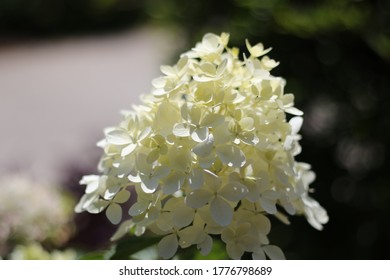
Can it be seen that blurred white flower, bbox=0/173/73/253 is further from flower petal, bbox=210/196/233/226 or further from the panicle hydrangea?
flower petal, bbox=210/196/233/226

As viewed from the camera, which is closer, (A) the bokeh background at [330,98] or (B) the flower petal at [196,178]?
(B) the flower petal at [196,178]

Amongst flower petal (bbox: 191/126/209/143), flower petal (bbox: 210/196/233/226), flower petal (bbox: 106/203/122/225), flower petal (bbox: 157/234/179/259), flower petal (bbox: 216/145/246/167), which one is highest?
flower petal (bbox: 191/126/209/143)

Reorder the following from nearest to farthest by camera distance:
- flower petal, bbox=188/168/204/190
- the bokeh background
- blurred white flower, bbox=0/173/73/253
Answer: flower petal, bbox=188/168/204/190
blurred white flower, bbox=0/173/73/253
the bokeh background

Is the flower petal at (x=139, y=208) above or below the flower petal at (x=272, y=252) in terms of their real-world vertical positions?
above

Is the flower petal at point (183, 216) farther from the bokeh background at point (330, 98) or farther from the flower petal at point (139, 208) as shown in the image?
the bokeh background at point (330, 98)

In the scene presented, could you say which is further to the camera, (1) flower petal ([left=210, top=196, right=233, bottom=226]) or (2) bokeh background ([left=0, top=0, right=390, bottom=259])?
(2) bokeh background ([left=0, top=0, right=390, bottom=259])

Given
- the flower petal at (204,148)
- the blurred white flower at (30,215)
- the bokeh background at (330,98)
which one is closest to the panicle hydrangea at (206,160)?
the flower petal at (204,148)

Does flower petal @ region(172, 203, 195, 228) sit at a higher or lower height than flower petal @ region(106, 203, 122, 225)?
higher

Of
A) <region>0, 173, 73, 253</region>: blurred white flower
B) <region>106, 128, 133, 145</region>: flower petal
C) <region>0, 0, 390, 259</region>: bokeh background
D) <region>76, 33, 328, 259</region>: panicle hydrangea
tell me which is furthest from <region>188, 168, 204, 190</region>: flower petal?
<region>0, 0, 390, 259</region>: bokeh background

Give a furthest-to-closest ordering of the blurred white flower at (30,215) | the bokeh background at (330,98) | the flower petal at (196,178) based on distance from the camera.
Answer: the bokeh background at (330,98) → the blurred white flower at (30,215) → the flower petal at (196,178)

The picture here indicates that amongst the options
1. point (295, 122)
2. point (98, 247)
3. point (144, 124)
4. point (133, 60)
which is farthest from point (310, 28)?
point (133, 60)
